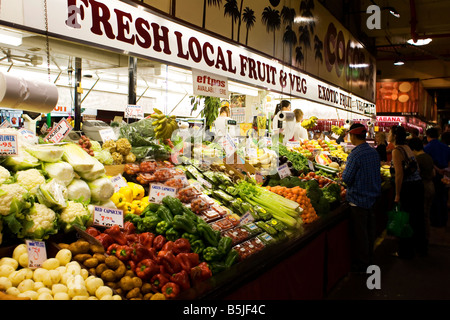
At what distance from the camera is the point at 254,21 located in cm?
455

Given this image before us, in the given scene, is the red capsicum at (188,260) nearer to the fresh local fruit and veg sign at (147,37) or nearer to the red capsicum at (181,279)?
the red capsicum at (181,279)

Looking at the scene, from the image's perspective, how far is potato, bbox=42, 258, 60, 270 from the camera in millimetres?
2074

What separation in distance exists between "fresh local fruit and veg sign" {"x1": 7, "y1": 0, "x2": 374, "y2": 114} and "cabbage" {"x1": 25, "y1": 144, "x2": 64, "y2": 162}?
822 mm

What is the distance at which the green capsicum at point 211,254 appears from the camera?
2627 mm

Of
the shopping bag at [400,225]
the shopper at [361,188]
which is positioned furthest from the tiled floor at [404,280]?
the shopping bag at [400,225]

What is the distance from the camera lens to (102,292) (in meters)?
1.98

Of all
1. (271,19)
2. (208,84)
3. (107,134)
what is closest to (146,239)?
(107,134)

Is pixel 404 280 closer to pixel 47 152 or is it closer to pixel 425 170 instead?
pixel 425 170

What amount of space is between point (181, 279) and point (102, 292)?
0.49 metres

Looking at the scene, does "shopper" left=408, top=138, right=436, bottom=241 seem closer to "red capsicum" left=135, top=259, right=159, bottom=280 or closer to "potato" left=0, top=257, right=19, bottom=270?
"red capsicum" left=135, top=259, right=159, bottom=280

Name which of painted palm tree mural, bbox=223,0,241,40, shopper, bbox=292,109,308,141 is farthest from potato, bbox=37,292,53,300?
shopper, bbox=292,109,308,141

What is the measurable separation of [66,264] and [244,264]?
123 centimetres
